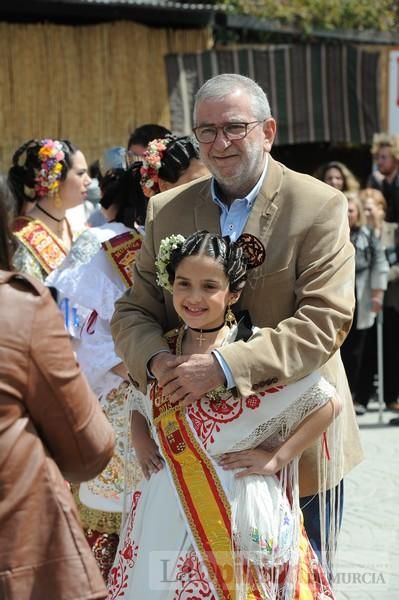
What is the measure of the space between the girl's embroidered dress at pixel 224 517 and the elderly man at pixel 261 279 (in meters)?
0.10

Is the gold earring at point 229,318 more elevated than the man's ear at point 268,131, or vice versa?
the man's ear at point 268,131

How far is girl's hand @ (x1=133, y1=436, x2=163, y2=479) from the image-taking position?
10.6 feet

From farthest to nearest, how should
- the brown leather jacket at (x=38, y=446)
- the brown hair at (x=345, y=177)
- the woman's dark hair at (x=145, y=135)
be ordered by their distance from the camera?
the brown hair at (x=345, y=177)
the woman's dark hair at (x=145, y=135)
the brown leather jacket at (x=38, y=446)

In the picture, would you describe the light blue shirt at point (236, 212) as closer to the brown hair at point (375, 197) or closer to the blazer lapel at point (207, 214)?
the blazer lapel at point (207, 214)

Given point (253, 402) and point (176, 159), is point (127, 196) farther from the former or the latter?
point (253, 402)

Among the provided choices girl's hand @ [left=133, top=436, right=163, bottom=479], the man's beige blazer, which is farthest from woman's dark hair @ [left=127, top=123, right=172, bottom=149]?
girl's hand @ [left=133, top=436, right=163, bottom=479]

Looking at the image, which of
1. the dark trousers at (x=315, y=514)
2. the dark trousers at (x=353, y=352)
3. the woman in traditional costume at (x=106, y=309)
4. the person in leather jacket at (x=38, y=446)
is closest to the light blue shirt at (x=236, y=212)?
the woman in traditional costume at (x=106, y=309)

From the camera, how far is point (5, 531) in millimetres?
2100

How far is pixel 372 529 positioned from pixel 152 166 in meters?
2.39

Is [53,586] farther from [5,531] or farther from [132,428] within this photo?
[132,428]

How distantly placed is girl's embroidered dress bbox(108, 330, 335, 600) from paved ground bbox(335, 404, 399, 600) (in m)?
1.56

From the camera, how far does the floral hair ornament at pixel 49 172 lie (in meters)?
5.40

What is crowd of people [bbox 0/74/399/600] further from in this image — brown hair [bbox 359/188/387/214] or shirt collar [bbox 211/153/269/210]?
brown hair [bbox 359/188/387/214]

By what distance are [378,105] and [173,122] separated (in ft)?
7.53
